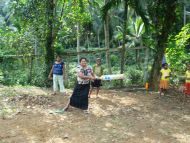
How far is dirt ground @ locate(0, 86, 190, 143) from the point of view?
23.0 ft

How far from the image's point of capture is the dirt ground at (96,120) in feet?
23.0

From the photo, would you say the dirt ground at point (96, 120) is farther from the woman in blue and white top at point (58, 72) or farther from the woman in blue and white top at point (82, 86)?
→ the woman in blue and white top at point (58, 72)

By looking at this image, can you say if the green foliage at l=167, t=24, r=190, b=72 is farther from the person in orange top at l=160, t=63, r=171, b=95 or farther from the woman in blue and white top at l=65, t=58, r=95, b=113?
the woman in blue and white top at l=65, t=58, r=95, b=113

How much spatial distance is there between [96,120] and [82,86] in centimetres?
92

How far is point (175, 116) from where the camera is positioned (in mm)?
8992

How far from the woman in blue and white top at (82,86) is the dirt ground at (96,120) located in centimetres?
19

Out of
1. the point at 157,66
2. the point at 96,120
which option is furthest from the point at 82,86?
the point at 157,66

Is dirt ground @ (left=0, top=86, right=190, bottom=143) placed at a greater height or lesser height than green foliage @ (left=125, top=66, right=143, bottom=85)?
lesser

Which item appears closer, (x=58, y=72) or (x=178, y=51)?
(x=58, y=72)

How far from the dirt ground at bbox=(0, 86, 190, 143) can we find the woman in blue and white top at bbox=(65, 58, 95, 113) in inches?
7.6

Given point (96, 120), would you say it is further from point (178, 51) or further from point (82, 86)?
point (178, 51)

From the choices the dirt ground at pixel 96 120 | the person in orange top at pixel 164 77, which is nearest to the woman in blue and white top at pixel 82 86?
the dirt ground at pixel 96 120

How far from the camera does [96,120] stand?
8.15 metres

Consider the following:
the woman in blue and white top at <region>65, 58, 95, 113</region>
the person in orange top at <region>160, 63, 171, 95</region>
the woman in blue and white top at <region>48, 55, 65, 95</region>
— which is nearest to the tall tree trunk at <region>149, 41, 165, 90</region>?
the person in orange top at <region>160, 63, 171, 95</region>
